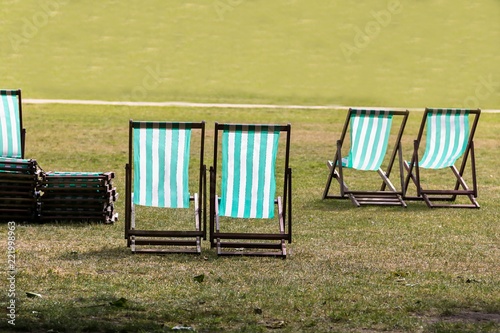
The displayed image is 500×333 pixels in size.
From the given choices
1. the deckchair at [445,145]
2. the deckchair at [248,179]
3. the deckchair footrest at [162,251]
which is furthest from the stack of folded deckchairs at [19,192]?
the deckchair at [445,145]

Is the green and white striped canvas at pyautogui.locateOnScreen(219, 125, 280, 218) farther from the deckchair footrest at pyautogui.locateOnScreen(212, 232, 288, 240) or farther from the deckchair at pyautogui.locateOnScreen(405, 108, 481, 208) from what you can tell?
the deckchair at pyautogui.locateOnScreen(405, 108, 481, 208)

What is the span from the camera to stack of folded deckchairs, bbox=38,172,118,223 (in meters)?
10.2

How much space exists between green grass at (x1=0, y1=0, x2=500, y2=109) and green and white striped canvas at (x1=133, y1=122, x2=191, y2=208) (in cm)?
1944

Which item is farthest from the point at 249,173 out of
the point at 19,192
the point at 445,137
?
the point at 445,137

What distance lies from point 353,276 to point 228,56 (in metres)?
29.0

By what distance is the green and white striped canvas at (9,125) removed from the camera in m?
11.2

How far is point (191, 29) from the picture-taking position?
39.5 m

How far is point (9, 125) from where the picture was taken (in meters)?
11.2

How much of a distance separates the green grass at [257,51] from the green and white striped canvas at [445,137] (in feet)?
53.7

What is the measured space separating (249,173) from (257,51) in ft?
92.7

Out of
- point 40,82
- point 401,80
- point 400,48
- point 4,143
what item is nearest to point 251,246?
point 4,143

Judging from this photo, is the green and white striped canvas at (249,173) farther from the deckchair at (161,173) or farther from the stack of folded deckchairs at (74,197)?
the stack of folded deckchairs at (74,197)

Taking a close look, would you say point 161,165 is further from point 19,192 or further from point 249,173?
point 19,192

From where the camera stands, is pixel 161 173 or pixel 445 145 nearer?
pixel 161 173
